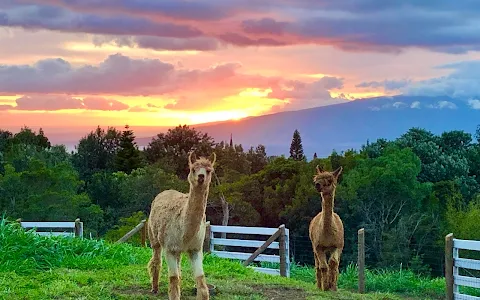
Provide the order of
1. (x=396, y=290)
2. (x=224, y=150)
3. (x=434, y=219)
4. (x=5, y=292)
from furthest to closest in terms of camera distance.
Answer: (x=224, y=150) → (x=434, y=219) → (x=396, y=290) → (x=5, y=292)

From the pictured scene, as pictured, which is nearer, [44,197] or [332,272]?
[332,272]

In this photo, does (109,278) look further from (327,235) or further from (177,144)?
(177,144)

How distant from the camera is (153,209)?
10.6 metres

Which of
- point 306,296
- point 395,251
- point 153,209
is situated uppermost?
point 153,209

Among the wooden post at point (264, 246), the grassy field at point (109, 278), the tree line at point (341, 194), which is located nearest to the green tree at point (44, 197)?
the tree line at point (341, 194)

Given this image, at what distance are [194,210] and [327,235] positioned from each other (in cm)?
365

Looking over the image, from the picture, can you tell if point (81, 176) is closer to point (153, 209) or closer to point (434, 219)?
point (434, 219)

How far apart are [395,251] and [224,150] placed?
2686 cm

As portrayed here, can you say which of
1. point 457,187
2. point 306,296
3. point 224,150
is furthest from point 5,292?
point 224,150

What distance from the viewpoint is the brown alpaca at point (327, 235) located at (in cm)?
1212

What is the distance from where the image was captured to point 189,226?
941 cm

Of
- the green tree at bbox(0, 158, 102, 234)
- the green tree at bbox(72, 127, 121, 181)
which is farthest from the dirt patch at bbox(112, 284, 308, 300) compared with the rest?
the green tree at bbox(72, 127, 121, 181)

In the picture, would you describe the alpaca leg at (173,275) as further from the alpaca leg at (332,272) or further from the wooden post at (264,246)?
the wooden post at (264,246)

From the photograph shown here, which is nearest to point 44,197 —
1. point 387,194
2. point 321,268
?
point 387,194
